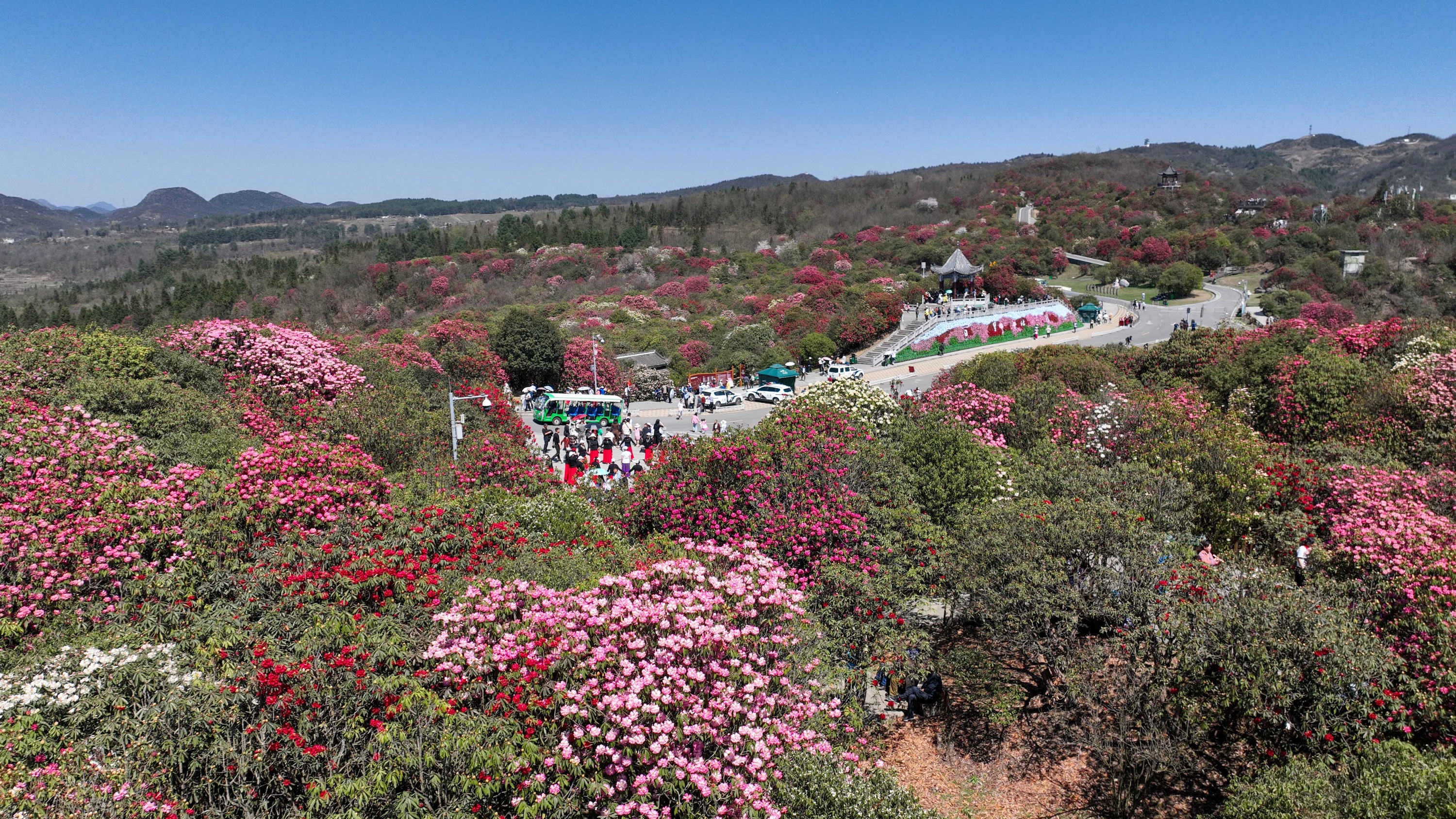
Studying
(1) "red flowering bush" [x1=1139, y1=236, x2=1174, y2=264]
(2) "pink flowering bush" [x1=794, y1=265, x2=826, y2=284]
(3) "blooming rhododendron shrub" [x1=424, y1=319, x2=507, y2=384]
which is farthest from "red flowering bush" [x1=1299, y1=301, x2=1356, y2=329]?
(3) "blooming rhododendron shrub" [x1=424, y1=319, x2=507, y2=384]

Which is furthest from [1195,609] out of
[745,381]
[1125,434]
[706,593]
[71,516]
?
[745,381]

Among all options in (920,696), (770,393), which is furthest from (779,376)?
(920,696)

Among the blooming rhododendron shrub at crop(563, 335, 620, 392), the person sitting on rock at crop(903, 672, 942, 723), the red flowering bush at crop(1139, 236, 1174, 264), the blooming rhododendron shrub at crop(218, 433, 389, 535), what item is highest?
the red flowering bush at crop(1139, 236, 1174, 264)

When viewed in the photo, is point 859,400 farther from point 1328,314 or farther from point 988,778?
point 1328,314

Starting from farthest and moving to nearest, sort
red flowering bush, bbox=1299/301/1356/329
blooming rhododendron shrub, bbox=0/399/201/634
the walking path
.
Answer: red flowering bush, bbox=1299/301/1356/329, the walking path, blooming rhododendron shrub, bbox=0/399/201/634

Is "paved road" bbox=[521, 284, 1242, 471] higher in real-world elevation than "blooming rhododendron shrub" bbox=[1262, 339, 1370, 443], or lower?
lower

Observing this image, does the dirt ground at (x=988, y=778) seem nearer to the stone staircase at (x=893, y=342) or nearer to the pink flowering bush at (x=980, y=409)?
the pink flowering bush at (x=980, y=409)

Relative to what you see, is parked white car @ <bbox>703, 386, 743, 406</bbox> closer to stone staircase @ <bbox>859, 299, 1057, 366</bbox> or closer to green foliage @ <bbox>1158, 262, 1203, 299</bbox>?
stone staircase @ <bbox>859, 299, 1057, 366</bbox>

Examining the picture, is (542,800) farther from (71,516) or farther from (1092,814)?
(71,516)
